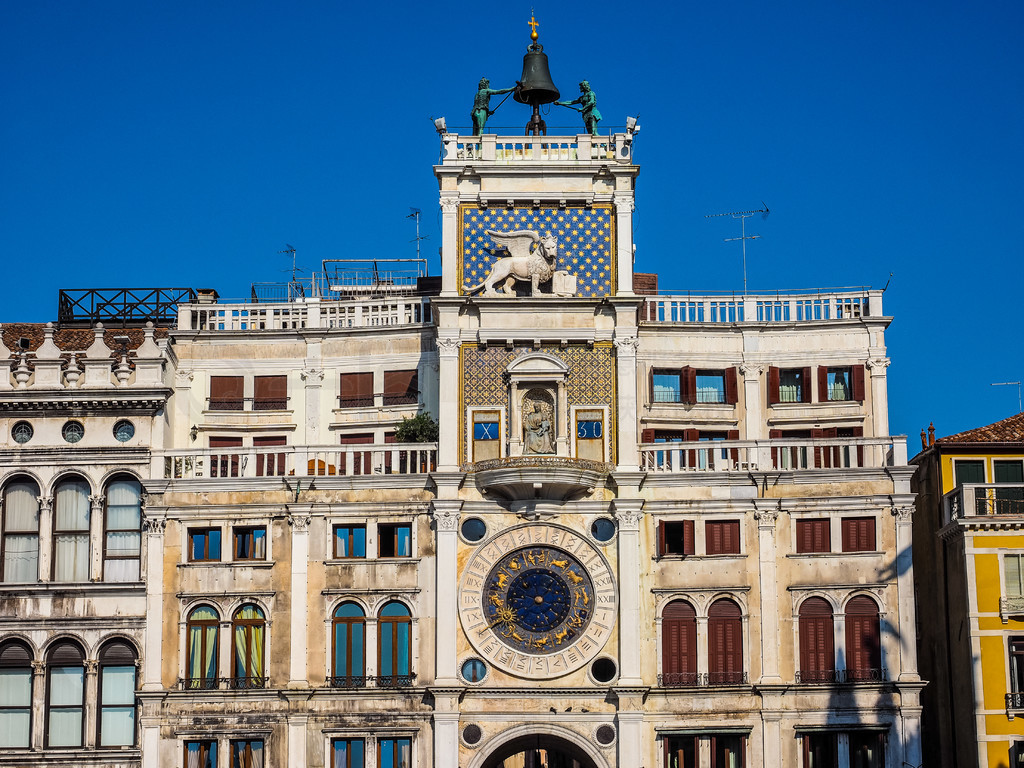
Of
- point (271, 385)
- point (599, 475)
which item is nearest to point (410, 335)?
point (271, 385)

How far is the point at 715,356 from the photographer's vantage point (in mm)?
72625

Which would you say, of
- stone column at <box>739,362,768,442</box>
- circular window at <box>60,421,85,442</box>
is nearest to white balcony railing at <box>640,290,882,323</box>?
stone column at <box>739,362,768,442</box>

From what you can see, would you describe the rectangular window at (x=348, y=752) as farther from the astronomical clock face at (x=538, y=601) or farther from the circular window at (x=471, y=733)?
the astronomical clock face at (x=538, y=601)

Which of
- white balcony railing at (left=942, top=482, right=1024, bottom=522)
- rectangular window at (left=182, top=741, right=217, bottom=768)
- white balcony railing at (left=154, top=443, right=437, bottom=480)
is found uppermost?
white balcony railing at (left=154, top=443, right=437, bottom=480)

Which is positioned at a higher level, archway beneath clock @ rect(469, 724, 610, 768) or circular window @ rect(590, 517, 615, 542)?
circular window @ rect(590, 517, 615, 542)

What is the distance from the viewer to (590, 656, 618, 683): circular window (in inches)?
2579

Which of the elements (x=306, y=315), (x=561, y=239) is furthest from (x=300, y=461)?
(x=561, y=239)

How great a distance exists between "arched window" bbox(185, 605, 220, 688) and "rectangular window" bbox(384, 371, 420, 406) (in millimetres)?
11006

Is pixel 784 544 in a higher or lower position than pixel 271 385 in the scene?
lower

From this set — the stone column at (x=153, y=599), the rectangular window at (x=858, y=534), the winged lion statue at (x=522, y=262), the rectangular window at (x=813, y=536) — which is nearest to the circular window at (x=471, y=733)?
the stone column at (x=153, y=599)

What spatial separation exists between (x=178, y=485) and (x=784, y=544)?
829 inches

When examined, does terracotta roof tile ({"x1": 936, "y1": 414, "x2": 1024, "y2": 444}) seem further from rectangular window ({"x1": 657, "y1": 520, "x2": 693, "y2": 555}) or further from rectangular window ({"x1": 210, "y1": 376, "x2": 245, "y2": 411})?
rectangular window ({"x1": 210, "y1": 376, "x2": 245, "y2": 411})

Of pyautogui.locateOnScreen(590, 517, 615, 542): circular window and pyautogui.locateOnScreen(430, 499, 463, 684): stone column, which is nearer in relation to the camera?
pyautogui.locateOnScreen(430, 499, 463, 684): stone column

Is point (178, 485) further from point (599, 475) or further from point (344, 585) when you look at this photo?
point (599, 475)
